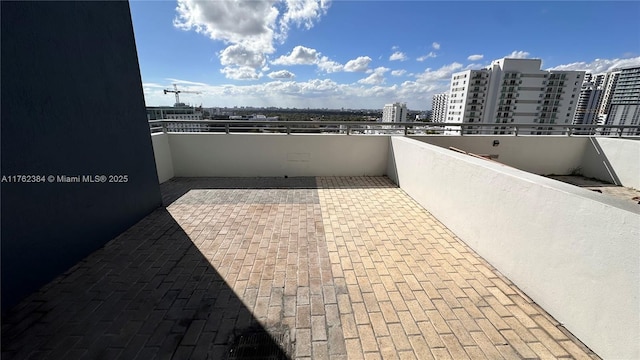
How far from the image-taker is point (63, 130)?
8.79ft

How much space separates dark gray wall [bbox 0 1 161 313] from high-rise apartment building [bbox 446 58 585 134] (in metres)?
65.6

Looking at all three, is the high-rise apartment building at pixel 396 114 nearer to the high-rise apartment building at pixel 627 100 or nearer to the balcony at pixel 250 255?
the high-rise apartment building at pixel 627 100

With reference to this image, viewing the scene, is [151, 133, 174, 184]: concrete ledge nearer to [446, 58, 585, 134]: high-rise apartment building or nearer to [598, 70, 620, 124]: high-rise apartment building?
[446, 58, 585, 134]: high-rise apartment building

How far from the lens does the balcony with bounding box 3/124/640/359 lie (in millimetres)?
1795

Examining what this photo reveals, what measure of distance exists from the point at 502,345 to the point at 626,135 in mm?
10351

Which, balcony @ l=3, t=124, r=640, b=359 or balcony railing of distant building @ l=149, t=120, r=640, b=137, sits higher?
balcony railing of distant building @ l=149, t=120, r=640, b=137

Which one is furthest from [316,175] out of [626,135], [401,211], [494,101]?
[494,101]

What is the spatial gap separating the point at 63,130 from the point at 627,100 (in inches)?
2124

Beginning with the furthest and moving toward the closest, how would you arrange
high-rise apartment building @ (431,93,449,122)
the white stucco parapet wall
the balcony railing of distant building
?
high-rise apartment building @ (431,93,449,122) < the balcony railing of distant building < the white stucco parapet wall

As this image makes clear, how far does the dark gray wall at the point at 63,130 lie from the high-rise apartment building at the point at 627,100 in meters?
35.0

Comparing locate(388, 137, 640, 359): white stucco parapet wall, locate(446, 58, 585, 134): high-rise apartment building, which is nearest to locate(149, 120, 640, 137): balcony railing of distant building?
locate(388, 137, 640, 359): white stucco parapet wall

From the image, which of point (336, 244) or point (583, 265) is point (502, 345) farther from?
point (336, 244)

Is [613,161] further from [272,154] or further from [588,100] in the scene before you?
[588,100]

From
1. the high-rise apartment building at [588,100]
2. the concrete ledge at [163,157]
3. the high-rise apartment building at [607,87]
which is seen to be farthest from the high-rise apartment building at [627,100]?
the concrete ledge at [163,157]
